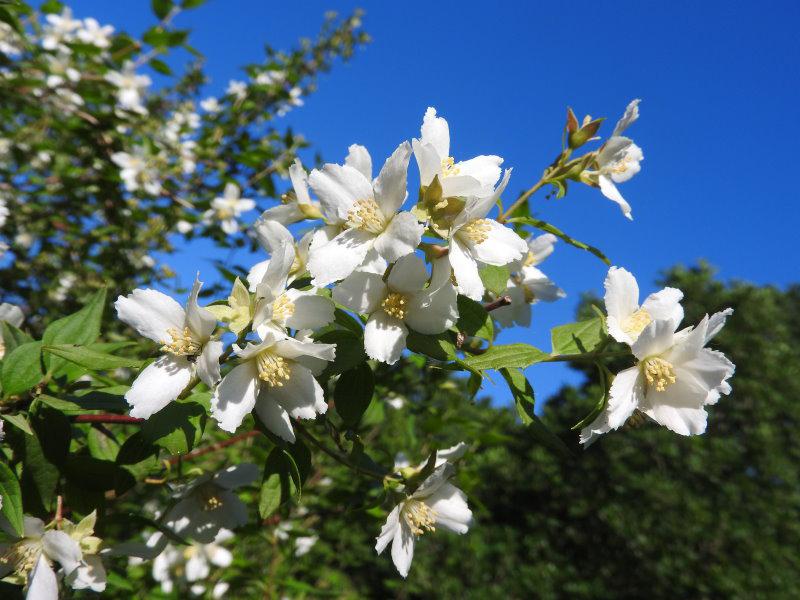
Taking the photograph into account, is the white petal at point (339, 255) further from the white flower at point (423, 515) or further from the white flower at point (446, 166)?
the white flower at point (423, 515)

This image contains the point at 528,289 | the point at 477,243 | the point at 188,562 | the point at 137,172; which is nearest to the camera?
the point at 477,243

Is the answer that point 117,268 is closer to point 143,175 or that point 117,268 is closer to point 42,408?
point 143,175

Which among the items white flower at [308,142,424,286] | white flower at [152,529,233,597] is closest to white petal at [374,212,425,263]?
white flower at [308,142,424,286]

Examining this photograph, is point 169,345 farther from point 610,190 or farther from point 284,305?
point 610,190

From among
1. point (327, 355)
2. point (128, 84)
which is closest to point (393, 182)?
point (327, 355)

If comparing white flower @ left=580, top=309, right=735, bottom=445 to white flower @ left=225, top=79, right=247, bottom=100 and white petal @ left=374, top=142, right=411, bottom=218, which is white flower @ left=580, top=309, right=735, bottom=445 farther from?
white flower @ left=225, top=79, right=247, bottom=100

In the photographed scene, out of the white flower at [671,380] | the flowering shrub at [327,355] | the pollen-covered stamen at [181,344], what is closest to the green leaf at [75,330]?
the flowering shrub at [327,355]
